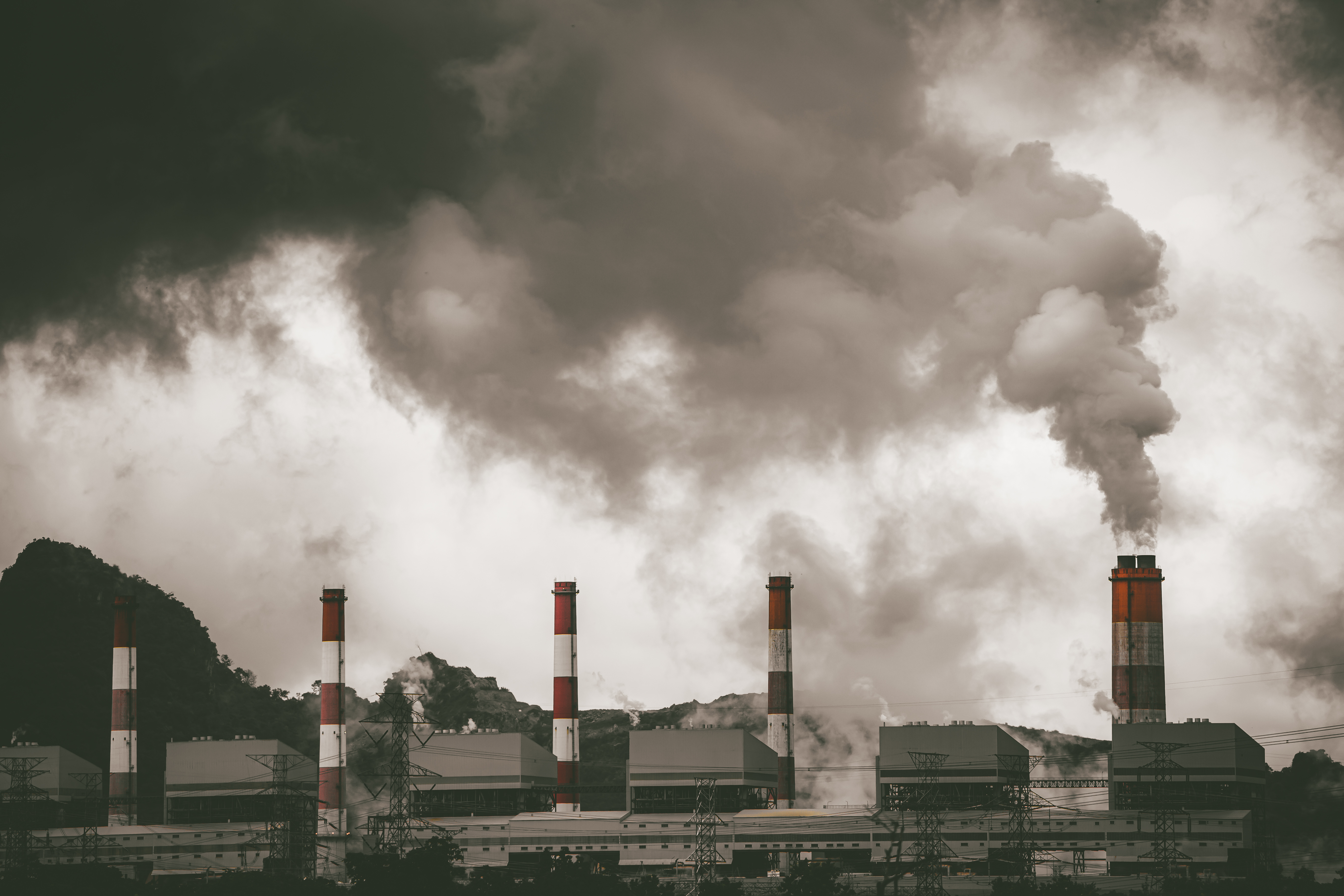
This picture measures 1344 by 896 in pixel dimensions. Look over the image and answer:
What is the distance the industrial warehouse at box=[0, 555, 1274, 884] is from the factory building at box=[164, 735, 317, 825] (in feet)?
0.36

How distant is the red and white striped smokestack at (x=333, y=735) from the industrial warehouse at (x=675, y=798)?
0.36 ft

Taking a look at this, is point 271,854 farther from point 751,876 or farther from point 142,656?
point 142,656

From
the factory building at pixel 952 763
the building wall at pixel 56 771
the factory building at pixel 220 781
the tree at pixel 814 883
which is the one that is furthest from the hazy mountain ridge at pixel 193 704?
the tree at pixel 814 883

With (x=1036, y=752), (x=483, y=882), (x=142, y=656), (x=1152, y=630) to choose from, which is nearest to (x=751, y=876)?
(x=483, y=882)

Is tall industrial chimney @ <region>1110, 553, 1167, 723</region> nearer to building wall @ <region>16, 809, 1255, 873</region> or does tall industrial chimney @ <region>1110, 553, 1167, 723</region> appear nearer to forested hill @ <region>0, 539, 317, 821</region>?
building wall @ <region>16, 809, 1255, 873</region>

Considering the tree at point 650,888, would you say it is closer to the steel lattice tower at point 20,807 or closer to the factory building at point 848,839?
the factory building at point 848,839

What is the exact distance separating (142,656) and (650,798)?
63719mm

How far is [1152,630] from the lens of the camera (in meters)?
69.2

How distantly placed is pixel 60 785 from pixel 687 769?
116 feet

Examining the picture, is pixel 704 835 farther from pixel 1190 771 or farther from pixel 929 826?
pixel 1190 771

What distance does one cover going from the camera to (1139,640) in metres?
69.2

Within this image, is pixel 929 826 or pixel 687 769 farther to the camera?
pixel 687 769

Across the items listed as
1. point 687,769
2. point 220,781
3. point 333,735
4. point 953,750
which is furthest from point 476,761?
point 953,750

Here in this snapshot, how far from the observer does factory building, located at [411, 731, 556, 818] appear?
71.2 meters
